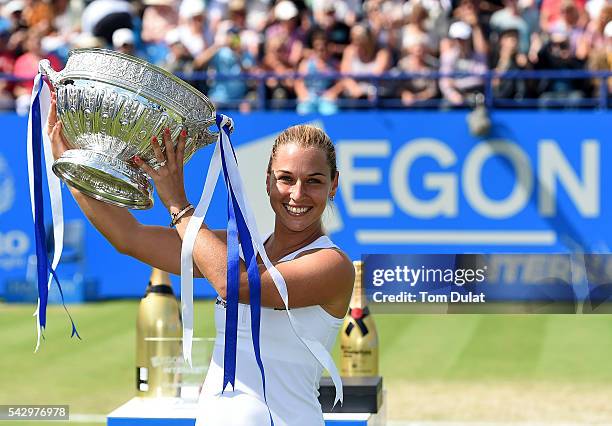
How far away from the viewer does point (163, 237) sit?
3580mm

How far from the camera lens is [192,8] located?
547 inches

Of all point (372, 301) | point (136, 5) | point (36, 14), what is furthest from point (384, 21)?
point (372, 301)

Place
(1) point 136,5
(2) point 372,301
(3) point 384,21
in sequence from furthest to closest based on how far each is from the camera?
(1) point 136,5 < (3) point 384,21 < (2) point 372,301

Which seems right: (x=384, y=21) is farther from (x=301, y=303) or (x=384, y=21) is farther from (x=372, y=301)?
(x=301, y=303)

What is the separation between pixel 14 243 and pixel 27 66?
80.8 inches

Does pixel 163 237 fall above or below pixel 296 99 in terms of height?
below

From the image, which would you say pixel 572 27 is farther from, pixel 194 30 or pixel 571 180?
pixel 194 30

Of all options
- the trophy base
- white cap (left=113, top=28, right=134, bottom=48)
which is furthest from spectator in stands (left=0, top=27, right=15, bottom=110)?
the trophy base

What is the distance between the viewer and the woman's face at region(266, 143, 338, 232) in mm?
3357

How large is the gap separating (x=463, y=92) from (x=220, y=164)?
9.68 m

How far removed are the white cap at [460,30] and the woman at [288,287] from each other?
9597 mm

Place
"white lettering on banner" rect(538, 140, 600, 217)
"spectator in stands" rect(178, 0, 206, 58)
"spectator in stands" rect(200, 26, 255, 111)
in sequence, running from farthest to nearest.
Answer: "spectator in stands" rect(178, 0, 206, 58) → "spectator in stands" rect(200, 26, 255, 111) → "white lettering on banner" rect(538, 140, 600, 217)

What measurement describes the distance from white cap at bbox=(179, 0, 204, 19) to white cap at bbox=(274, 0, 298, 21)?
2.77 feet

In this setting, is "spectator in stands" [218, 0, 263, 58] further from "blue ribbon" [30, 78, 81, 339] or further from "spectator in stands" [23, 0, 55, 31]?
"blue ribbon" [30, 78, 81, 339]
